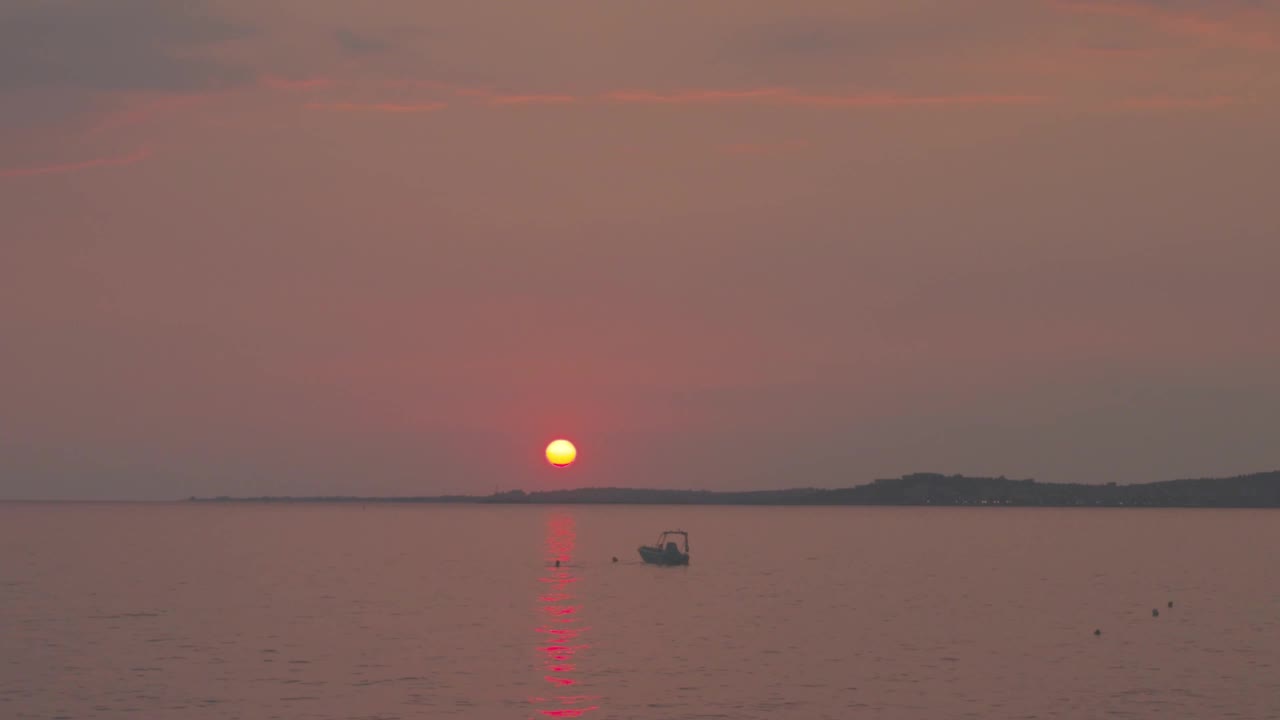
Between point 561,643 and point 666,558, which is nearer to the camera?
point 561,643

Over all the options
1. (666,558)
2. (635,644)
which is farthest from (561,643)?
(666,558)

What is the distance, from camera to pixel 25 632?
Answer: 7875cm

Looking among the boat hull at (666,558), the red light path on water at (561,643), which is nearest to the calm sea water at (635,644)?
the red light path on water at (561,643)

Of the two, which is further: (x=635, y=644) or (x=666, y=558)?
(x=666, y=558)

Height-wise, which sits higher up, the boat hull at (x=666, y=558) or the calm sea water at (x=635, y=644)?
the boat hull at (x=666, y=558)

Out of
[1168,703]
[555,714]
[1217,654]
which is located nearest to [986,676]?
[1168,703]

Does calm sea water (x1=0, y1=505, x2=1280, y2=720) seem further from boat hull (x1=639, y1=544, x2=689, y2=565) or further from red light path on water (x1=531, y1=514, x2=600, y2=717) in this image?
boat hull (x1=639, y1=544, x2=689, y2=565)

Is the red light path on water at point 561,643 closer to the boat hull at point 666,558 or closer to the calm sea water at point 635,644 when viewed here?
the calm sea water at point 635,644

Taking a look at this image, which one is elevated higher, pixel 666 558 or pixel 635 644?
pixel 666 558

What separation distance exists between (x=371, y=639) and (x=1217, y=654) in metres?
40.7

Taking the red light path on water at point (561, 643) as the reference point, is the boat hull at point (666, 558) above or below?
above

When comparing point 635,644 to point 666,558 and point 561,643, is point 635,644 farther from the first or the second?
point 666,558

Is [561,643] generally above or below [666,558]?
below

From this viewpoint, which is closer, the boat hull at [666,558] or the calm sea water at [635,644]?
the calm sea water at [635,644]
